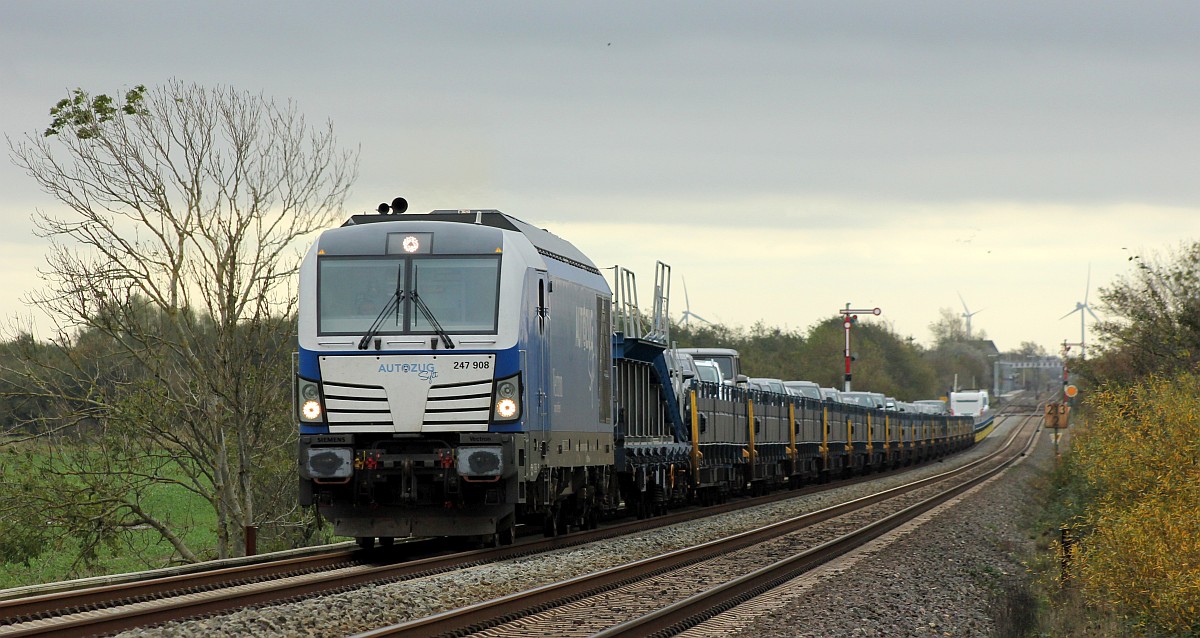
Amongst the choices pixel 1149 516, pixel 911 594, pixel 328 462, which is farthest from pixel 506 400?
pixel 1149 516

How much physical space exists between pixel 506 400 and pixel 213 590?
375 centimetres

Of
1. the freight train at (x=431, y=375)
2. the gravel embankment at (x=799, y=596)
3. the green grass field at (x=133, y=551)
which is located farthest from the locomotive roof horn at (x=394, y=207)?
the green grass field at (x=133, y=551)

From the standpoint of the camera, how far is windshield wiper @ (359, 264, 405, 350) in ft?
48.2

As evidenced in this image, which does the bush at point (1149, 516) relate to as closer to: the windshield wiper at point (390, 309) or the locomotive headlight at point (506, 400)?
the locomotive headlight at point (506, 400)

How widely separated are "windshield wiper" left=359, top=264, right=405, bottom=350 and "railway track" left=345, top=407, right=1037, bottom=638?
3.62 m

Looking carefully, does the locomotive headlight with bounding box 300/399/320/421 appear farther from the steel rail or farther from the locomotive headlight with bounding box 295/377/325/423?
the steel rail

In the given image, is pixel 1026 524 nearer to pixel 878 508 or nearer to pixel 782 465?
pixel 878 508

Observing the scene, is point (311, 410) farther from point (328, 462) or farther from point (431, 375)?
point (431, 375)

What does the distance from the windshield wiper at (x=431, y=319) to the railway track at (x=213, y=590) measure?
7.61ft

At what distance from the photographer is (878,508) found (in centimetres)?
2756

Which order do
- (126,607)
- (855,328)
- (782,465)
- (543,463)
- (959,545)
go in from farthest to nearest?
(855,328) → (782,465) → (959,545) → (543,463) → (126,607)

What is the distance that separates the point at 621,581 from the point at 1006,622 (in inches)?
144

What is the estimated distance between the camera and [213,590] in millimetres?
12281

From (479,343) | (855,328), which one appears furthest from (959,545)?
(855,328)
